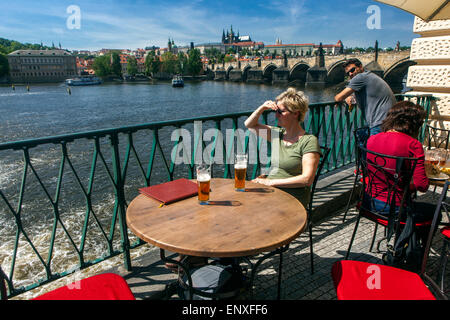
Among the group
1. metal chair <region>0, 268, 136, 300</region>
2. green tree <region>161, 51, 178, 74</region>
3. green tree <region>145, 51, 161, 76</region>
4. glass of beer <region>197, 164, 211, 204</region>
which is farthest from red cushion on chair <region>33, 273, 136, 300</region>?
green tree <region>161, 51, 178, 74</region>

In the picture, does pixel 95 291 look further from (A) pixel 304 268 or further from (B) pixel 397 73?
(B) pixel 397 73

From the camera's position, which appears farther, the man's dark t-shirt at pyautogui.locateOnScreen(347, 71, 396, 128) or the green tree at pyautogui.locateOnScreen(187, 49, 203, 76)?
the green tree at pyautogui.locateOnScreen(187, 49, 203, 76)

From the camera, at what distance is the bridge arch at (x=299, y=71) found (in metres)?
59.2

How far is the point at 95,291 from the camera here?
4.96 feet

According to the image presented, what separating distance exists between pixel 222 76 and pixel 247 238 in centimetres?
8902

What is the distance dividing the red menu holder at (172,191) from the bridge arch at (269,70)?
67539mm

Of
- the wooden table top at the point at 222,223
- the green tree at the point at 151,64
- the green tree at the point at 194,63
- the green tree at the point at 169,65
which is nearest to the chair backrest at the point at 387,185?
the wooden table top at the point at 222,223

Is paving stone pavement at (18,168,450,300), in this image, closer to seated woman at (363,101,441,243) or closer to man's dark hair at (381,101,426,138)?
seated woman at (363,101,441,243)

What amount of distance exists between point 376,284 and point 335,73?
181ft

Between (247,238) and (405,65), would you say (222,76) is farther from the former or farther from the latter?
(247,238)

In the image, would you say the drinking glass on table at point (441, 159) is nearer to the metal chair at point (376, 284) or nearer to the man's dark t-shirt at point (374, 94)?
the metal chair at point (376, 284)

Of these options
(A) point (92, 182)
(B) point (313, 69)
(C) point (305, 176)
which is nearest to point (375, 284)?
(C) point (305, 176)

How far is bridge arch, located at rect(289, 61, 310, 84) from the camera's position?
59194 mm

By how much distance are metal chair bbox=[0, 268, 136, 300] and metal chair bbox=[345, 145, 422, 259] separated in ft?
5.71
